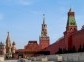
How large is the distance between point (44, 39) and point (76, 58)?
9164 centimetres

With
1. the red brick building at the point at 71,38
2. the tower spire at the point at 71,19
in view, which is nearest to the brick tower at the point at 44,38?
the red brick building at the point at 71,38

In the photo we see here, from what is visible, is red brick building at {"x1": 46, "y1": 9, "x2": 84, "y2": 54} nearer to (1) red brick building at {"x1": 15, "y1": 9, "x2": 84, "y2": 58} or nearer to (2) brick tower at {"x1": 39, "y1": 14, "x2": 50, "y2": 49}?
(1) red brick building at {"x1": 15, "y1": 9, "x2": 84, "y2": 58}

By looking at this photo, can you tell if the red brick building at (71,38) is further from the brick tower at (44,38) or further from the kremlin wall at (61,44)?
the brick tower at (44,38)

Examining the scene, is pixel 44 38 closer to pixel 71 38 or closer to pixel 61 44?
pixel 61 44

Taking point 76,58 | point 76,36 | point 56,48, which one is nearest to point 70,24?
point 56,48

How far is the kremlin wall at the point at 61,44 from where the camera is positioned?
50.4 meters

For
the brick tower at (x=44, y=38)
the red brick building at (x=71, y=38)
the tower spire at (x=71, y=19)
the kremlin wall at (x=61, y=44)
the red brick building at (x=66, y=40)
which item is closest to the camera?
the red brick building at (x=71, y=38)

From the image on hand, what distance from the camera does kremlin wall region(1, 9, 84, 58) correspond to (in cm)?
5038

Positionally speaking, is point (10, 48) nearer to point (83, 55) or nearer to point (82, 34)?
point (82, 34)

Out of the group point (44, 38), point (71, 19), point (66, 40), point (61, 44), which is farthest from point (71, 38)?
point (44, 38)

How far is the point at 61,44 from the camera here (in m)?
65.4

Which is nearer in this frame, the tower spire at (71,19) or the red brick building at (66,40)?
the red brick building at (66,40)

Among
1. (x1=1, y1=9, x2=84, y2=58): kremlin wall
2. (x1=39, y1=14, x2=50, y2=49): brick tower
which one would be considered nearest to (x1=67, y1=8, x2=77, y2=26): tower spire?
(x1=1, y1=9, x2=84, y2=58): kremlin wall

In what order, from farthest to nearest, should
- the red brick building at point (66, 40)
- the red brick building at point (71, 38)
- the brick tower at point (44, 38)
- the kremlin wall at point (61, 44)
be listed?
the brick tower at point (44, 38) < the red brick building at point (66, 40) < the kremlin wall at point (61, 44) < the red brick building at point (71, 38)
